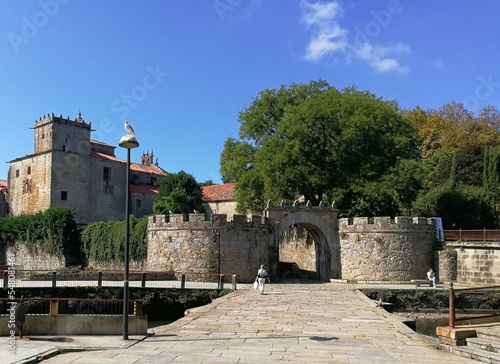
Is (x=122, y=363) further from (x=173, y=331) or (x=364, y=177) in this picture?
(x=364, y=177)

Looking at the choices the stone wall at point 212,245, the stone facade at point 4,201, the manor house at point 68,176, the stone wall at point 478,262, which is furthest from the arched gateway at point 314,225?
the stone facade at point 4,201

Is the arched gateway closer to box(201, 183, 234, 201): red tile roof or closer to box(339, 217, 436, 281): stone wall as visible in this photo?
box(339, 217, 436, 281): stone wall

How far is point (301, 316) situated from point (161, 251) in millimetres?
14831

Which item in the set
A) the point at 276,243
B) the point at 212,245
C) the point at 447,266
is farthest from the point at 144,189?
the point at 447,266

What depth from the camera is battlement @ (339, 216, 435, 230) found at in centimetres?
2781

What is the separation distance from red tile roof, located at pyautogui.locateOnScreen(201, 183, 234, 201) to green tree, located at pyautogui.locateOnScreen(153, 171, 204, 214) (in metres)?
4.10

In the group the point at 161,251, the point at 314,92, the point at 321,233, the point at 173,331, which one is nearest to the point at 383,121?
the point at 314,92

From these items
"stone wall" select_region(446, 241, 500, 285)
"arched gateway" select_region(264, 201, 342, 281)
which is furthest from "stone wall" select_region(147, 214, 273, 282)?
"stone wall" select_region(446, 241, 500, 285)

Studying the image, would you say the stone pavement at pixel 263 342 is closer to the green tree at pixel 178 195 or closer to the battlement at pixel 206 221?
the battlement at pixel 206 221

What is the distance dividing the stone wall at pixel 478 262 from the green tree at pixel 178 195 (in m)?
27.4

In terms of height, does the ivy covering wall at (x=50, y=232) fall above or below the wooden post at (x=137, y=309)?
above

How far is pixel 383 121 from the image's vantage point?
33.2 metres

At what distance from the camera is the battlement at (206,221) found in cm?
2714

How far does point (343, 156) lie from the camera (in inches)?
1296
